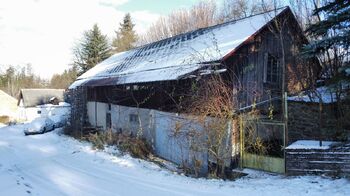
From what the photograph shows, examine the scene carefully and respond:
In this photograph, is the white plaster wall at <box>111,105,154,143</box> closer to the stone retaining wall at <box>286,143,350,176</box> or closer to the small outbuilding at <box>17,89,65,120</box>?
the stone retaining wall at <box>286,143,350,176</box>

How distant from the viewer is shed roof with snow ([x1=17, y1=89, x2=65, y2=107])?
5869 centimetres

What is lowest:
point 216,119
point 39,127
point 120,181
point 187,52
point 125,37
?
point 39,127

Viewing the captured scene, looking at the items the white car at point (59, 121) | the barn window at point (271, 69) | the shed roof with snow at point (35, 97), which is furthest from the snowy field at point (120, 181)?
the shed roof with snow at point (35, 97)

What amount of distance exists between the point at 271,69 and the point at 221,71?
4593 millimetres

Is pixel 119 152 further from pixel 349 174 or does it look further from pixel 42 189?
pixel 349 174

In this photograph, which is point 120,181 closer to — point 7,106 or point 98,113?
point 98,113

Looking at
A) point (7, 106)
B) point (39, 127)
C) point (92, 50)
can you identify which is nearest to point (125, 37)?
point (92, 50)

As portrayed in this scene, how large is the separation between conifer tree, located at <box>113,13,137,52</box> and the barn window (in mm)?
38785

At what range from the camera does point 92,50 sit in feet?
164

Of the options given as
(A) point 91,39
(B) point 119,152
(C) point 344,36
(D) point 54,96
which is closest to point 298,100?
(C) point 344,36

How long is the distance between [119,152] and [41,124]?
19.3 metres

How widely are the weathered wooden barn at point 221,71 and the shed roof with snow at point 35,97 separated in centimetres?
4118

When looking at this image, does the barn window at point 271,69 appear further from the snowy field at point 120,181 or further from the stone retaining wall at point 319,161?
the stone retaining wall at point 319,161

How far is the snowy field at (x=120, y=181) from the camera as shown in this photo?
9367 millimetres
